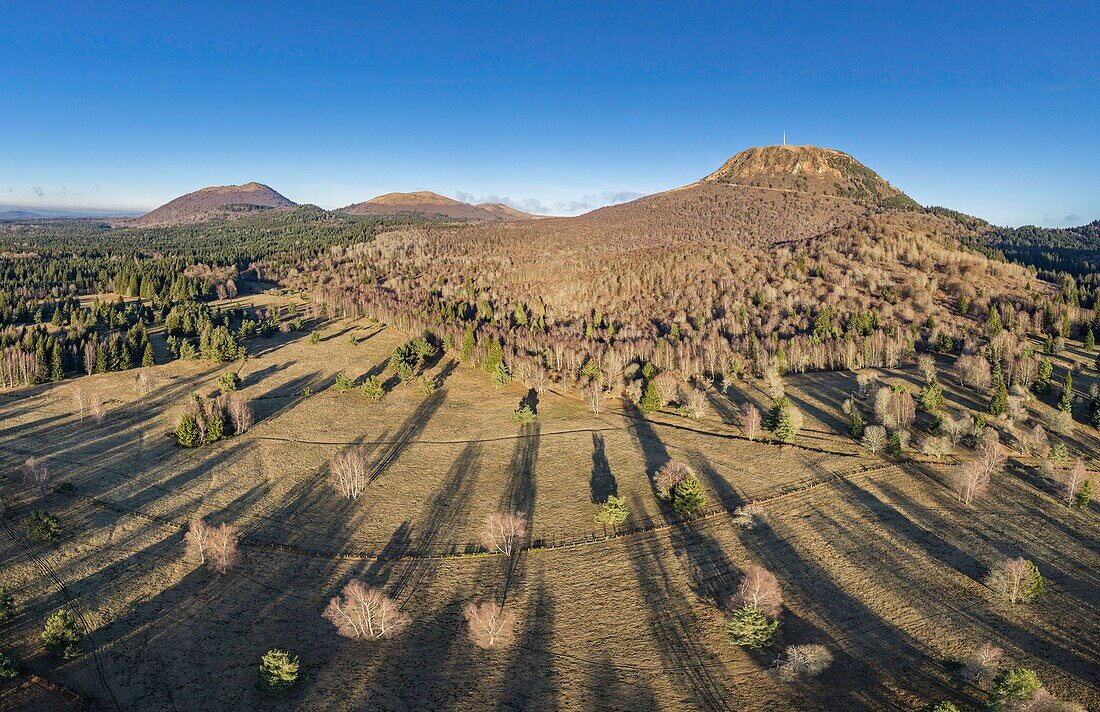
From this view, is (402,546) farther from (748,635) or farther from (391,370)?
(391,370)

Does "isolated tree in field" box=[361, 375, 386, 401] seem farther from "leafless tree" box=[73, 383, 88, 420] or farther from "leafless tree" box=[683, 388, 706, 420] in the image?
"leafless tree" box=[683, 388, 706, 420]

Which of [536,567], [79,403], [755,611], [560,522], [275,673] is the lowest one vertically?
[536,567]

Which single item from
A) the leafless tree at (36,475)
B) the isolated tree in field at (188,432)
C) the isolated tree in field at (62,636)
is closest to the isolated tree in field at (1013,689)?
the isolated tree in field at (62,636)

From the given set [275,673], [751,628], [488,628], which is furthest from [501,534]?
[751,628]

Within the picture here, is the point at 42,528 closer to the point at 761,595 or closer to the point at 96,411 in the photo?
the point at 96,411

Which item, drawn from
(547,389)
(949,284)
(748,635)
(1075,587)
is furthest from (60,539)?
(949,284)

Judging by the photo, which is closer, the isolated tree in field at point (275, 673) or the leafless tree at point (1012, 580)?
the isolated tree in field at point (275, 673)

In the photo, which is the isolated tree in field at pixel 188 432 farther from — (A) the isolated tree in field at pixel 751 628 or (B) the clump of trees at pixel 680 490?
(A) the isolated tree in field at pixel 751 628
